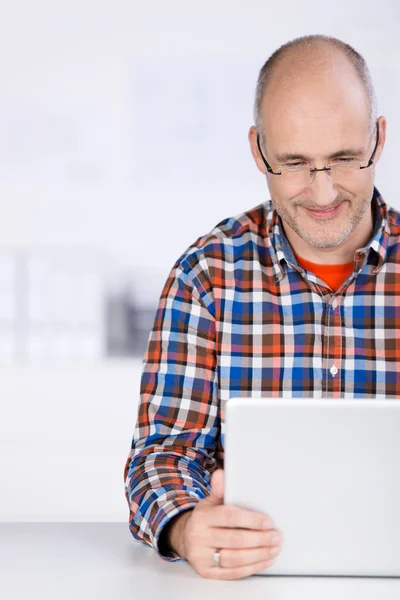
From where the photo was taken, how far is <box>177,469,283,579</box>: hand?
3.70 ft

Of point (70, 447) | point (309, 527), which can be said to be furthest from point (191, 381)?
point (70, 447)

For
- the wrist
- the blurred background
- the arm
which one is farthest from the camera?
the blurred background

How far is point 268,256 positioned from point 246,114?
316 cm

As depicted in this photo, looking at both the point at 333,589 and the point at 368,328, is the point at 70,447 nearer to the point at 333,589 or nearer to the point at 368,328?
the point at 368,328

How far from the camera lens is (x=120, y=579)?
119 cm

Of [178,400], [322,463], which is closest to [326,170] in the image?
[178,400]

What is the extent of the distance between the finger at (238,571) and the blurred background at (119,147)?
3.37 metres

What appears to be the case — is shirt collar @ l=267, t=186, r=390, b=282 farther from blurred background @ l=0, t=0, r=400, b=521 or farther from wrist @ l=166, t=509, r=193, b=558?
blurred background @ l=0, t=0, r=400, b=521

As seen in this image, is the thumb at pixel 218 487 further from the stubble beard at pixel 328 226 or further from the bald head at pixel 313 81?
the bald head at pixel 313 81

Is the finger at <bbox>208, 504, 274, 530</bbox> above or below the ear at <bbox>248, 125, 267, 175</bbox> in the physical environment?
below

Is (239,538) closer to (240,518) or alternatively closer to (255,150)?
(240,518)

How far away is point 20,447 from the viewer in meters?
4.32

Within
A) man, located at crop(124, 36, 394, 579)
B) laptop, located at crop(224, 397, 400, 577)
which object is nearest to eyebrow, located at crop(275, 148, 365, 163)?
man, located at crop(124, 36, 394, 579)

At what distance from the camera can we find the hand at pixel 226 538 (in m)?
1.13
